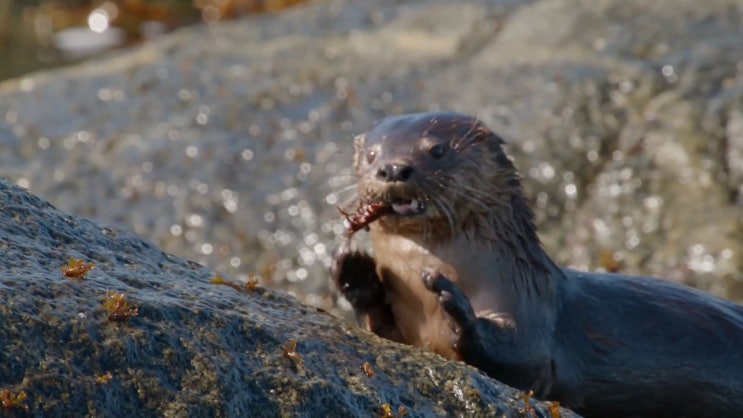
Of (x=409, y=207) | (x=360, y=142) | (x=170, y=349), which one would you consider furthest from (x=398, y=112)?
(x=170, y=349)

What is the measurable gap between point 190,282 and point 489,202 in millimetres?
1379

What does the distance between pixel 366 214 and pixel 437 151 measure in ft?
1.21

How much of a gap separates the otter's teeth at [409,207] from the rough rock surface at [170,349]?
0.72 metres

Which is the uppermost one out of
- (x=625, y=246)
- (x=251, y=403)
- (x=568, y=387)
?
(x=251, y=403)

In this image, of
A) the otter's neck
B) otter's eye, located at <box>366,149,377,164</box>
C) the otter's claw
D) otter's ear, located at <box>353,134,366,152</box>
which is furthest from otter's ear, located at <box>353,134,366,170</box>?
the otter's claw

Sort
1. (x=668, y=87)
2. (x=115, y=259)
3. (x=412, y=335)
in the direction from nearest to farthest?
(x=115, y=259) → (x=412, y=335) → (x=668, y=87)

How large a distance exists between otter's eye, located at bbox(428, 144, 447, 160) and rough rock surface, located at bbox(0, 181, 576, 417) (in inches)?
37.3

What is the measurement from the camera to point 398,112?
9.16 m

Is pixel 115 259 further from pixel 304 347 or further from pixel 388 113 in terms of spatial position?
pixel 388 113

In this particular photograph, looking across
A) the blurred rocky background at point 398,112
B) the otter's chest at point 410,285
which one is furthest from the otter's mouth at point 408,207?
the blurred rocky background at point 398,112

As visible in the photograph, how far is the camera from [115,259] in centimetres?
425

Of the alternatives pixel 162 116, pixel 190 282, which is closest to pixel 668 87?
pixel 162 116

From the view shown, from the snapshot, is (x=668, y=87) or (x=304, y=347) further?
(x=668, y=87)

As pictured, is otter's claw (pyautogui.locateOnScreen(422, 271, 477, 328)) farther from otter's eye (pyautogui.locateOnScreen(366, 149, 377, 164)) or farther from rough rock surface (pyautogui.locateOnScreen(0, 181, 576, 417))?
otter's eye (pyautogui.locateOnScreen(366, 149, 377, 164))
